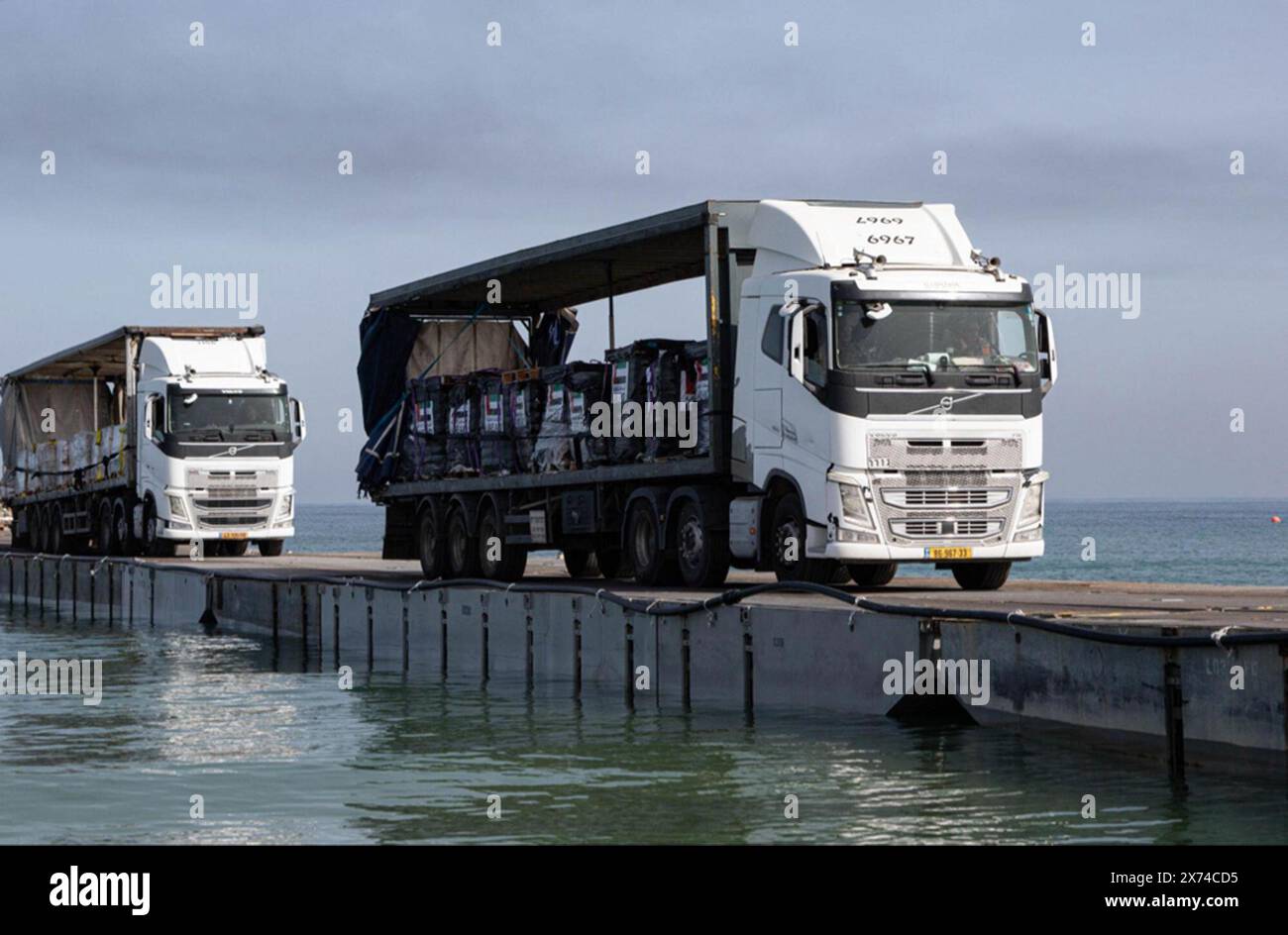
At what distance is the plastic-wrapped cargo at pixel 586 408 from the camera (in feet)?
82.5

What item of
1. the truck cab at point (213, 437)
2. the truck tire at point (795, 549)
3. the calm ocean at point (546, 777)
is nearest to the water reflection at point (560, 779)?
the calm ocean at point (546, 777)

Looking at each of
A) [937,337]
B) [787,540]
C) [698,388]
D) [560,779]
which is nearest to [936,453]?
[937,337]

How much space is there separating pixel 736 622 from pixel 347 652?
9.75 meters

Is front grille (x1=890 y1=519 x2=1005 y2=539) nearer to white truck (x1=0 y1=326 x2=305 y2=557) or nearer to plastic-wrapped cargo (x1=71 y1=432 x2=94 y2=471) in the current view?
white truck (x1=0 y1=326 x2=305 y2=557)

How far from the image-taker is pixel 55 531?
5038 cm

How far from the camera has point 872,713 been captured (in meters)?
17.8

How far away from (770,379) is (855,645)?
4.61 m

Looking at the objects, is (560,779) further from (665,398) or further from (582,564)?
(582,564)

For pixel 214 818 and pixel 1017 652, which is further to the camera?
pixel 1017 652

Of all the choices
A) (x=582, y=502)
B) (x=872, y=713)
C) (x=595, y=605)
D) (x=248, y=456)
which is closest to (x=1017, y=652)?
(x=872, y=713)

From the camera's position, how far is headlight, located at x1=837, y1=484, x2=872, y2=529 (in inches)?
826
